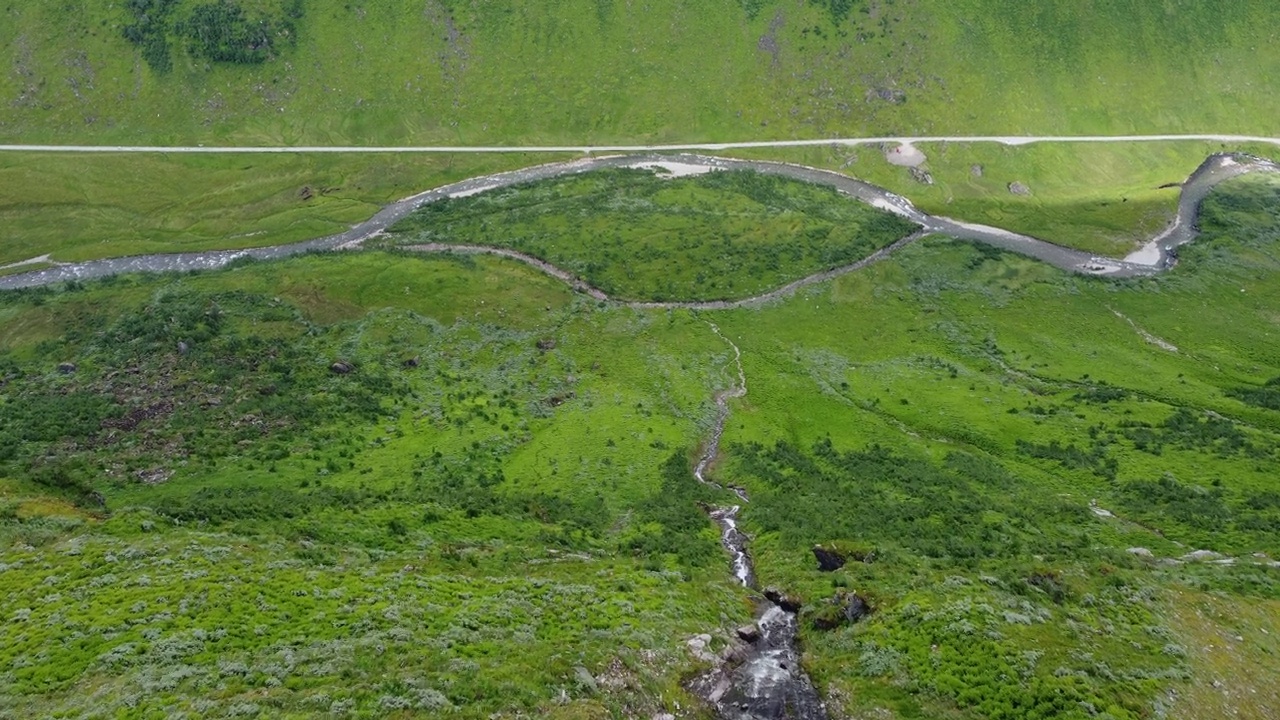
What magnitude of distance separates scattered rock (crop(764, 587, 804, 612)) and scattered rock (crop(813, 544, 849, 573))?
11.9ft

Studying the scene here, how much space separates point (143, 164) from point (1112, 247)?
170m

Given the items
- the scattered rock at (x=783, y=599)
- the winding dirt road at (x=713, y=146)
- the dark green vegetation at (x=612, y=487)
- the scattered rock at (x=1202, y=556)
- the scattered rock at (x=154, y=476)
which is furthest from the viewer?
the winding dirt road at (x=713, y=146)

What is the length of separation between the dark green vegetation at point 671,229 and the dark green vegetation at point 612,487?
7.13 metres

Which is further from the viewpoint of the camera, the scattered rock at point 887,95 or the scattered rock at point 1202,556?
the scattered rock at point 887,95

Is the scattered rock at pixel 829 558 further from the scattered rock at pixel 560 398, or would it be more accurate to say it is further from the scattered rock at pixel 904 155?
the scattered rock at pixel 904 155

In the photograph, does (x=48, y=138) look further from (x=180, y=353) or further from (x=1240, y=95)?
(x=1240, y=95)

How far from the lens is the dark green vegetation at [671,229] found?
106m

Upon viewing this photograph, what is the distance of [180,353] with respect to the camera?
76.5 metres

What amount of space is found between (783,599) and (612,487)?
64.3 ft

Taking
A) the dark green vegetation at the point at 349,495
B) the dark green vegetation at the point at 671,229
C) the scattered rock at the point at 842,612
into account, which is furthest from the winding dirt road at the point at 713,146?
the scattered rock at the point at 842,612

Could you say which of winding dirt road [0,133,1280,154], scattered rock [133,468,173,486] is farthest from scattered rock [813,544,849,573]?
winding dirt road [0,133,1280,154]

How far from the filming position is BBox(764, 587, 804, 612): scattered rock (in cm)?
4562

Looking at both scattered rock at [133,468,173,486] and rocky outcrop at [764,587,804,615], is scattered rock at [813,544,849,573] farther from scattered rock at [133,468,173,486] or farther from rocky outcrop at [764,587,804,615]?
scattered rock at [133,468,173,486]

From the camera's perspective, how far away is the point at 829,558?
162 ft
